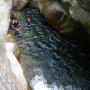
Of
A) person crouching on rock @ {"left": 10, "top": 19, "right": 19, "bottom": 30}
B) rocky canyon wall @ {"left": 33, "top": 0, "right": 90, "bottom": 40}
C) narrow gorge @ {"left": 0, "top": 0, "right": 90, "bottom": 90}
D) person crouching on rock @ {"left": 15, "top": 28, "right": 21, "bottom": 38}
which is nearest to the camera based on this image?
narrow gorge @ {"left": 0, "top": 0, "right": 90, "bottom": 90}

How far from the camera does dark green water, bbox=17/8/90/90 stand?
9.60 meters

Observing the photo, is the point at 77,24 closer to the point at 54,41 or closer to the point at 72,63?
the point at 54,41

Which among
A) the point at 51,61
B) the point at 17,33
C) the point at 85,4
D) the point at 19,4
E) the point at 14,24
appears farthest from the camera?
the point at 19,4

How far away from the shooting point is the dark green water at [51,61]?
960 centimetres

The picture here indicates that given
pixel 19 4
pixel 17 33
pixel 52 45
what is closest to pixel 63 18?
pixel 52 45

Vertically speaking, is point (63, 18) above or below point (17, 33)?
above

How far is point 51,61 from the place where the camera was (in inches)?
429

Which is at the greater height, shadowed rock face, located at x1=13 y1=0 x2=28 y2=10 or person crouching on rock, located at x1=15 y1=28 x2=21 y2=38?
person crouching on rock, located at x1=15 y1=28 x2=21 y2=38

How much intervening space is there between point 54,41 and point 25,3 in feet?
14.8

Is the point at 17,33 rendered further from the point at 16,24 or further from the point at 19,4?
the point at 19,4

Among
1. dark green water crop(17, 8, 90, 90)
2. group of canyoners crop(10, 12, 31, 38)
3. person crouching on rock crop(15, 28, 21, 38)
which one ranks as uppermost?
dark green water crop(17, 8, 90, 90)

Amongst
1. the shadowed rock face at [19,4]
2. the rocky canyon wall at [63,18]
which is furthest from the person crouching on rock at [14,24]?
the shadowed rock face at [19,4]

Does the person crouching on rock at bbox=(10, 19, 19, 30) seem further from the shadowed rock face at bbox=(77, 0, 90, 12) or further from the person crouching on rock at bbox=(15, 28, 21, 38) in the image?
the shadowed rock face at bbox=(77, 0, 90, 12)

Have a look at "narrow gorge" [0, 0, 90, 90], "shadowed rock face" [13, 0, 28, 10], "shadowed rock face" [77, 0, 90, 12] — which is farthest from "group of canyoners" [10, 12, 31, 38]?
"shadowed rock face" [77, 0, 90, 12]
